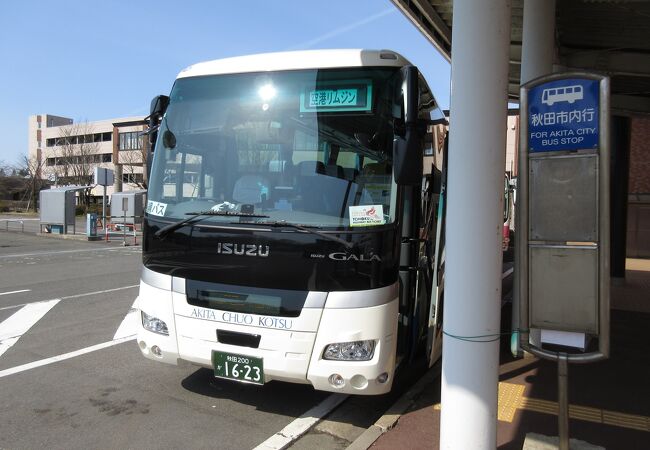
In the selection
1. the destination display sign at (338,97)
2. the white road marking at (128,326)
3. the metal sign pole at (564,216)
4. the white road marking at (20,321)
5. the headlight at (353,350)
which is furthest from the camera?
the white road marking at (128,326)

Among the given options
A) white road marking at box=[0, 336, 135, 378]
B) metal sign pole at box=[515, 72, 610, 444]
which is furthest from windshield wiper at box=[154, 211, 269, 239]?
white road marking at box=[0, 336, 135, 378]

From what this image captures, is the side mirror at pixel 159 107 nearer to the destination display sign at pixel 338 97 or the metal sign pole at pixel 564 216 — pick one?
the destination display sign at pixel 338 97

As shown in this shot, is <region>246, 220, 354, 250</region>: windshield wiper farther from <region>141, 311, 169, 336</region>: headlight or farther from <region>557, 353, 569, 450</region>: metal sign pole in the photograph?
<region>557, 353, 569, 450</region>: metal sign pole

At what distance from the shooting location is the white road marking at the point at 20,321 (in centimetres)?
639

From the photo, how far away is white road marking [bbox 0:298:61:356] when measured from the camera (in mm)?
6395

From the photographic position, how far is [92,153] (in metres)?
62.1

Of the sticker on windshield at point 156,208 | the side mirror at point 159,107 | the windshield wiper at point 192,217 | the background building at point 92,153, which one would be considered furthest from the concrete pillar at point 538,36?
the background building at point 92,153

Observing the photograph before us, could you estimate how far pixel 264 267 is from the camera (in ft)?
13.0

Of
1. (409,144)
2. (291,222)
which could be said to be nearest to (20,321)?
(291,222)

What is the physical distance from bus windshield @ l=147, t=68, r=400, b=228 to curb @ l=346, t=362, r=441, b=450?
1.62 metres

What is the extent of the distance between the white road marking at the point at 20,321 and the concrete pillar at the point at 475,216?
5468mm

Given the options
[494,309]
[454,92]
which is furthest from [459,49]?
[494,309]

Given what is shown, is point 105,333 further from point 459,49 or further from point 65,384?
point 459,49

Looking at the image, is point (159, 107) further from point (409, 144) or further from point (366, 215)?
point (409, 144)
